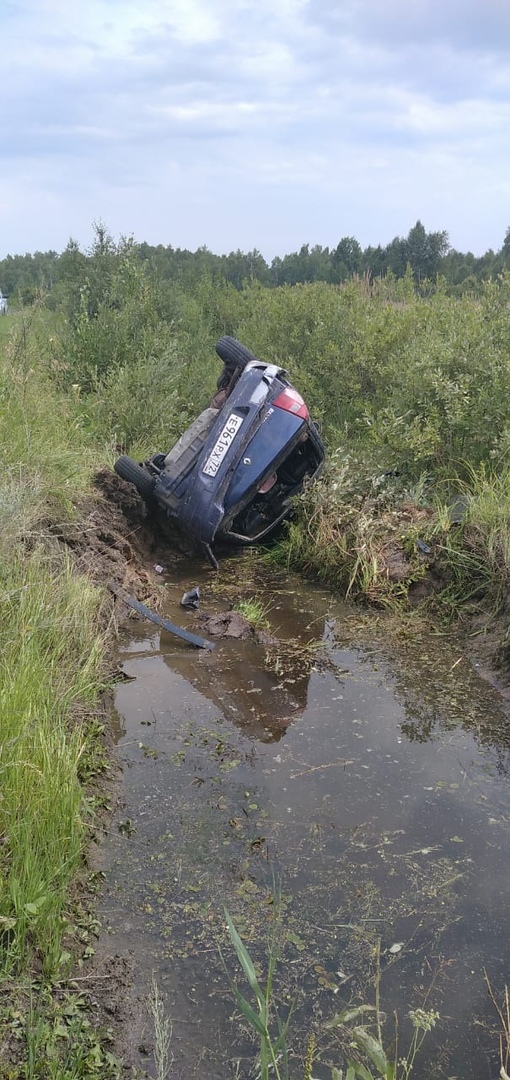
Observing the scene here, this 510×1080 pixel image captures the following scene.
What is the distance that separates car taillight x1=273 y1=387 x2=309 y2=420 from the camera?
236 inches

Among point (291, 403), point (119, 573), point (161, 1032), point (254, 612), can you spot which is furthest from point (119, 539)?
point (161, 1032)

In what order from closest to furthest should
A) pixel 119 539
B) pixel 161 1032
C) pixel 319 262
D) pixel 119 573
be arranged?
pixel 161 1032, pixel 119 573, pixel 119 539, pixel 319 262

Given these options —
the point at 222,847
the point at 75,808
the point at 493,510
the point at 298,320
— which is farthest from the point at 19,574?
the point at 298,320

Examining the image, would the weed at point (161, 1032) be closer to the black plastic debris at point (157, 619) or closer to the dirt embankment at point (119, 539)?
the black plastic debris at point (157, 619)

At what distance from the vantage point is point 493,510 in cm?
531

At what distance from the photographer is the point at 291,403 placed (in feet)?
19.7

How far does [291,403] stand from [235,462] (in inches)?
27.5

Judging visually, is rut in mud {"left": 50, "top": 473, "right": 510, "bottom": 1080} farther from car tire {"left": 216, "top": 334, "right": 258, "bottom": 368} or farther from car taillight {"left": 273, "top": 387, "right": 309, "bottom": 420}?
car tire {"left": 216, "top": 334, "right": 258, "bottom": 368}

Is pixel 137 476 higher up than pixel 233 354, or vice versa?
pixel 233 354

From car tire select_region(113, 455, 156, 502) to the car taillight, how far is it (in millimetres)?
1172

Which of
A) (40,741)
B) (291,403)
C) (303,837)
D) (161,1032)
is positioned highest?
(291,403)

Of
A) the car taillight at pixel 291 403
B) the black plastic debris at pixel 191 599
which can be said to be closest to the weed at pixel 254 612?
the black plastic debris at pixel 191 599

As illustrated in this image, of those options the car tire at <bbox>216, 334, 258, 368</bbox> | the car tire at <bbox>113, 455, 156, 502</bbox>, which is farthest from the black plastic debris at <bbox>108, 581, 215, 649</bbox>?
the car tire at <bbox>216, 334, 258, 368</bbox>

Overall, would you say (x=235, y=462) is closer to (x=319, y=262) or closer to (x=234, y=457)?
(x=234, y=457)
